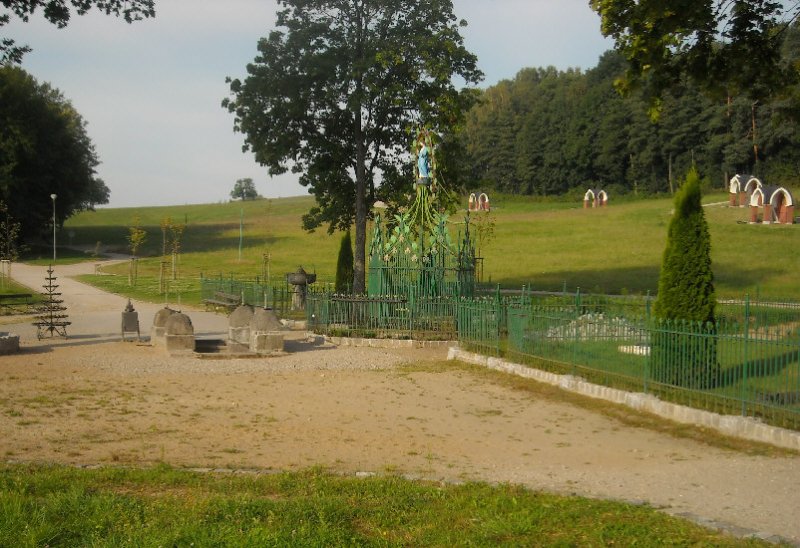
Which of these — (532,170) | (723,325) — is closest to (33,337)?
(723,325)

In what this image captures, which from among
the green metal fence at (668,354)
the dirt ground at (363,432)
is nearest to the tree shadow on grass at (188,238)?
the dirt ground at (363,432)

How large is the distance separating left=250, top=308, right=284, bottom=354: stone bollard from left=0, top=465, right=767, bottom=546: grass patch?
1150cm

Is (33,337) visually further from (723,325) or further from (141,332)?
(723,325)

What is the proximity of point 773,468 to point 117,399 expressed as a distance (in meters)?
9.61

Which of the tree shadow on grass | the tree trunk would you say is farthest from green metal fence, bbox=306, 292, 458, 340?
the tree shadow on grass

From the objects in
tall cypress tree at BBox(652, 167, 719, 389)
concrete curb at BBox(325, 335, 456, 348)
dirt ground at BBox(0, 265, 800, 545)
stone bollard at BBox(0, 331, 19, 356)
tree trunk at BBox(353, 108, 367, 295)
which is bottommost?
dirt ground at BBox(0, 265, 800, 545)

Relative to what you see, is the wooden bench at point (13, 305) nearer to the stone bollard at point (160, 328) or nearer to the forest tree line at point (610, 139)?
the stone bollard at point (160, 328)

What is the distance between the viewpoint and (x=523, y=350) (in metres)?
17.2

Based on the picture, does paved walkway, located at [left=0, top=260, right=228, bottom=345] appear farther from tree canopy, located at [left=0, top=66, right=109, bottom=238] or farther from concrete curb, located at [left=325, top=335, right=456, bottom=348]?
tree canopy, located at [left=0, top=66, right=109, bottom=238]

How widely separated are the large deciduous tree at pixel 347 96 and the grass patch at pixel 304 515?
833 inches

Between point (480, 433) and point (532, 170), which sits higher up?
point (532, 170)

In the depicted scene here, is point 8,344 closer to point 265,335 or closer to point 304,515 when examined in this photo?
point 265,335

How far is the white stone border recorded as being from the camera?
418 inches

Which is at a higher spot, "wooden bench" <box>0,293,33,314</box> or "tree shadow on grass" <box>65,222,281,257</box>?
"tree shadow on grass" <box>65,222,281,257</box>
